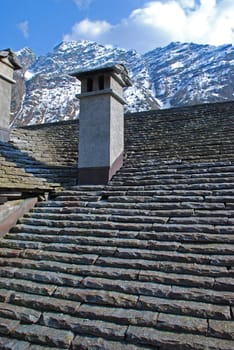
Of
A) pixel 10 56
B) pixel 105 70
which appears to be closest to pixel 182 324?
pixel 105 70

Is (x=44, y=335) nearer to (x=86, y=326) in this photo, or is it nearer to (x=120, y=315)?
(x=86, y=326)

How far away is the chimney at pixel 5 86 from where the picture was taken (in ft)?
20.8

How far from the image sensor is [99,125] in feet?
17.7

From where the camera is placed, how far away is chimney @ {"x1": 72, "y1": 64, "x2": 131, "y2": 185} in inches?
209

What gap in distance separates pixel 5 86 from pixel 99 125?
2.45 meters

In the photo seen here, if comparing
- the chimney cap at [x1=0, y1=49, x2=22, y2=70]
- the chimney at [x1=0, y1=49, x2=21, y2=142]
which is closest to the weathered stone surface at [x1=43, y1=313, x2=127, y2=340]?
the chimney at [x1=0, y1=49, x2=21, y2=142]

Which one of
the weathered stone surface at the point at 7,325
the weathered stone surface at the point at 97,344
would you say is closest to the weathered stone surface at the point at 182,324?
the weathered stone surface at the point at 97,344

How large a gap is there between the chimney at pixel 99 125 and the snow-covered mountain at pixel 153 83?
23.4m

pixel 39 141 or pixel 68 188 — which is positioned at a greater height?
pixel 39 141

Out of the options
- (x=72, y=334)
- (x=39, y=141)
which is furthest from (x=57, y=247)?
(x=39, y=141)

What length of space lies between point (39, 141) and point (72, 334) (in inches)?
206

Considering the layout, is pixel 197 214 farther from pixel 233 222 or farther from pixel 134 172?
pixel 134 172

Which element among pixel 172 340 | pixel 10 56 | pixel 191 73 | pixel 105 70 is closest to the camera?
pixel 172 340

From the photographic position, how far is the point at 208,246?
332 cm
